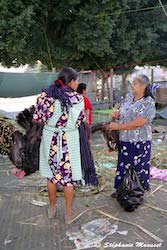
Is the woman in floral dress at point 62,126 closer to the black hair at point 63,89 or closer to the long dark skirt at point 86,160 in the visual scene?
the black hair at point 63,89

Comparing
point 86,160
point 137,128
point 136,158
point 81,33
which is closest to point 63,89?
point 86,160

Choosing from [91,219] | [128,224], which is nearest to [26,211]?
[91,219]

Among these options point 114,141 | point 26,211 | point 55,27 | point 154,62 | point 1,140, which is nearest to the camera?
point 26,211

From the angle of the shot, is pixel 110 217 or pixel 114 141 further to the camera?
pixel 114 141

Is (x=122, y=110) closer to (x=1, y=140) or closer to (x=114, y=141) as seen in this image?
(x=114, y=141)

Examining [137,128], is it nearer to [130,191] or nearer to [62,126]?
[130,191]

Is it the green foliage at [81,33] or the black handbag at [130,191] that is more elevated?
the green foliage at [81,33]

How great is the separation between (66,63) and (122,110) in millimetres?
8942

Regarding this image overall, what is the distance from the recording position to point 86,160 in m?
4.33

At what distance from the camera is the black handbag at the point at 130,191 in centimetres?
458

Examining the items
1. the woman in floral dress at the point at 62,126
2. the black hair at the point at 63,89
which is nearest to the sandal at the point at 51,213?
the woman in floral dress at the point at 62,126

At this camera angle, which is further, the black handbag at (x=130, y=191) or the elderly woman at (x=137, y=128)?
the black handbag at (x=130, y=191)

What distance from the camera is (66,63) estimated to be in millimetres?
13305

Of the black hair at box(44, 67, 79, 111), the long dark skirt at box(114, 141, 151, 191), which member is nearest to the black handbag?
the long dark skirt at box(114, 141, 151, 191)
